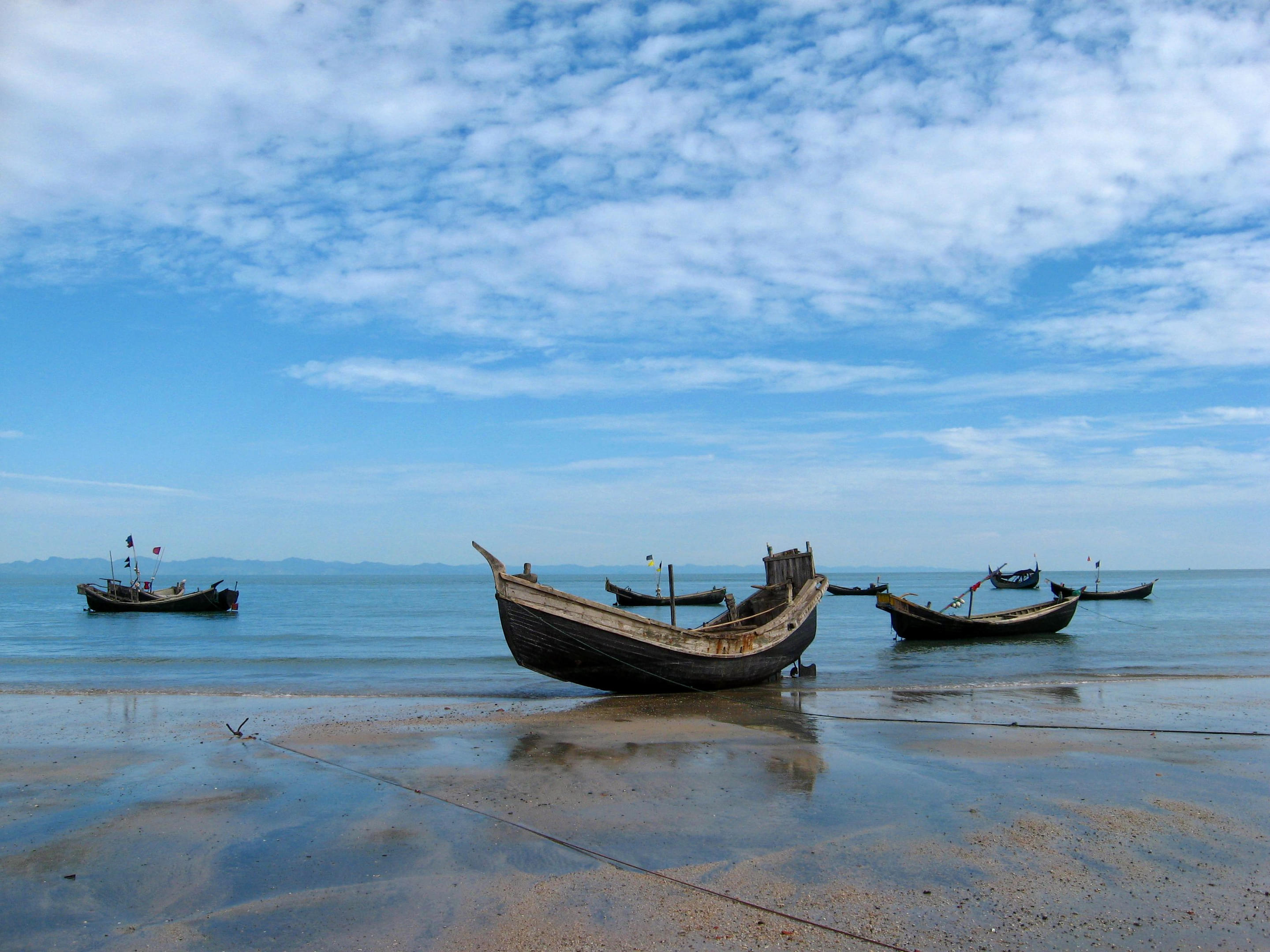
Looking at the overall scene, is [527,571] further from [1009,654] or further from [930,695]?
[1009,654]

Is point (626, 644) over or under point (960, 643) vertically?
over

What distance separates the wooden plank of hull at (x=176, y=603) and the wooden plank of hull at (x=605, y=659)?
1795 inches

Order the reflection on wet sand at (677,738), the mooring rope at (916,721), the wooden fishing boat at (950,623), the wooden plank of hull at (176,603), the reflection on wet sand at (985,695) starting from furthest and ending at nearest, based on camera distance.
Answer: the wooden plank of hull at (176,603)
the wooden fishing boat at (950,623)
the reflection on wet sand at (985,695)
the mooring rope at (916,721)
the reflection on wet sand at (677,738)

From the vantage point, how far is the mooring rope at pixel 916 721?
1217 cm

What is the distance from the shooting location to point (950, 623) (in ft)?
105

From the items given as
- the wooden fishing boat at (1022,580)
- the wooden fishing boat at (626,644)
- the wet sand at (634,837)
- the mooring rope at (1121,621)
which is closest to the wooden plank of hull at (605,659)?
the wooden fishing boat at (626,644)

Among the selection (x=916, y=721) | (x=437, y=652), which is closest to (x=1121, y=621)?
(x=437, y=652)

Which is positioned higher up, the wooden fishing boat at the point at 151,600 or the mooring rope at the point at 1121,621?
the wooden fishing boat at the point at 151,600

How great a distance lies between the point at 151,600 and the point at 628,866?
2334 inches

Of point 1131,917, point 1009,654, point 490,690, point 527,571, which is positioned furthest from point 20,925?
point 1009,654

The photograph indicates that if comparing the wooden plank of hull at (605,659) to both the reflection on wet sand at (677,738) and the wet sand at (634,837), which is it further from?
the wet sand at (634,837)

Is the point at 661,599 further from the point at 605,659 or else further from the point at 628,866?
the point at 628,866

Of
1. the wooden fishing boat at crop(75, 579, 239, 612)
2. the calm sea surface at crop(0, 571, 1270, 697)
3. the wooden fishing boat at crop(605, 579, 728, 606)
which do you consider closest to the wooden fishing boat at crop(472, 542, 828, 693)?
the calm sea surface at crop(0, 571, 1270, 697)

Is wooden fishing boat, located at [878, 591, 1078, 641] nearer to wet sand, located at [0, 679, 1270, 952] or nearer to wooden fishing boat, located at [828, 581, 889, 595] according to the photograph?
wet sand, located at [0, 679, 1270, 952]
